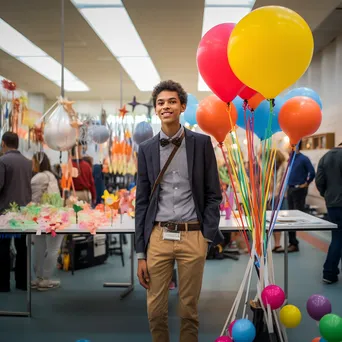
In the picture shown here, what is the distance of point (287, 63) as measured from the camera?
1718mm

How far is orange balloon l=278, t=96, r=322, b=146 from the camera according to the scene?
216cm

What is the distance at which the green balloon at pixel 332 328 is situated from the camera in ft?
5.30

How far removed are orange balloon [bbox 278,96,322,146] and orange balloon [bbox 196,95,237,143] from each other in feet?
1.02

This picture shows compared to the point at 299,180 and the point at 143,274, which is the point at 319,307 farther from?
the point at 299,180

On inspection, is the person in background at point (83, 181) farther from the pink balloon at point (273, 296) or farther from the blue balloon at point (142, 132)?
the pink balloon at point (273, 296)

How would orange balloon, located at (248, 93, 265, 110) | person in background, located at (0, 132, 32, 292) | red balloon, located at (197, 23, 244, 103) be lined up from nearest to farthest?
red balloon, located at (197, 23, 244, 103) < orange balloon, located at (248, 93, 265, 110) < person in background, located at (0, 132, 32, 292)

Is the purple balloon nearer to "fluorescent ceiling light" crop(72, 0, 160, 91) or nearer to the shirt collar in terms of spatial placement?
the shirt collar

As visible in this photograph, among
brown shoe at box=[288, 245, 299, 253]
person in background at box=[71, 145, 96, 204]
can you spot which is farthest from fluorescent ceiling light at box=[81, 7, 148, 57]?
brown shoe at box=[288, 245, 299, 253]

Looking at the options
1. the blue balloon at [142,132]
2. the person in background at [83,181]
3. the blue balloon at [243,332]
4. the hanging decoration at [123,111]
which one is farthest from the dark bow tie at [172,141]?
the hanging decoration at [123,111]

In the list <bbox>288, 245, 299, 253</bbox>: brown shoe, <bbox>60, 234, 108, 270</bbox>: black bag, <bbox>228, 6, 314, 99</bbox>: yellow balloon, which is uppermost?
<bbox>228, 6, 314, 99</bbox>: yellow balloon

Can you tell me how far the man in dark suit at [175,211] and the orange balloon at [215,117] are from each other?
563 mm

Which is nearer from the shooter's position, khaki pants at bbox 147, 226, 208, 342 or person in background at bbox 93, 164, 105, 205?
khaki pants at bbox 147, 226, 208, 342

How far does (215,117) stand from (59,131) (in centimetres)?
147

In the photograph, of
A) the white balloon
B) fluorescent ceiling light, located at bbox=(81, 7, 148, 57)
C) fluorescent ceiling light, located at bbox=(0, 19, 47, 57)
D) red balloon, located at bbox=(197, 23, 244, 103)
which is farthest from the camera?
fluorescent ceiling light, located at bbox=(0, 19, 47, 57)
